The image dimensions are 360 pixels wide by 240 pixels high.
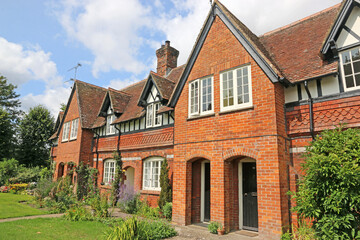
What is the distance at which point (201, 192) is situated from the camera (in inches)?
417

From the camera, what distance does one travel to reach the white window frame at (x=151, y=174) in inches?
514

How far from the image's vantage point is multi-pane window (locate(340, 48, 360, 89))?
24.3 feet

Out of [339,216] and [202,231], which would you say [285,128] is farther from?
[202,231]

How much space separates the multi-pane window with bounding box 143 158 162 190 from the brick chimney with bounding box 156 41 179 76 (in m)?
7.17

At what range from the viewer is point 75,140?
19375mm

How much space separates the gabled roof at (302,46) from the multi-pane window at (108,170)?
12080mm

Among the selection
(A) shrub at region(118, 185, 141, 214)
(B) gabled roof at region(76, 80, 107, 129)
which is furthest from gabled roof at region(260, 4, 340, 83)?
(B) gabled roof at region(76, 80, 107, 129)

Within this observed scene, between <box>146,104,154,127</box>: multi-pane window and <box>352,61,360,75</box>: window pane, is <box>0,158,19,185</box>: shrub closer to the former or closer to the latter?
<box>146,104,154,127</box>: multi-pane window

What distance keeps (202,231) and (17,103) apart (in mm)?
40231

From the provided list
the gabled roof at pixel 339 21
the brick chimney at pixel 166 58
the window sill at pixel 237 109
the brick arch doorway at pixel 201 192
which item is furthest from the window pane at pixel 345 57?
the brick chimney at pixel 166 58

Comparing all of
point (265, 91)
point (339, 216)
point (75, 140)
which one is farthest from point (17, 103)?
point (339, 216)

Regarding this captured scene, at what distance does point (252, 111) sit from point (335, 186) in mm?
3534

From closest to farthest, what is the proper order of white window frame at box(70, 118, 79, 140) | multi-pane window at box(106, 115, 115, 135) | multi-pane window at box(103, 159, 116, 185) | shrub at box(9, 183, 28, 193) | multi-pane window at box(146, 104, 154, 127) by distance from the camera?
multi-pane window at box(146, 104, 154, 127)
multi-pane window at box(103, 159, 116, 185)
multi-pane window at box(106, 115, 115, 135)
white window frame at box(70, 118, 79, 140)
shrub at box(9, 183, 28, 193)

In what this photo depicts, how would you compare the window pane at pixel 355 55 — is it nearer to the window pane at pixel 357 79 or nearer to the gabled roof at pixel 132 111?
the window pane at pixel 357 79
